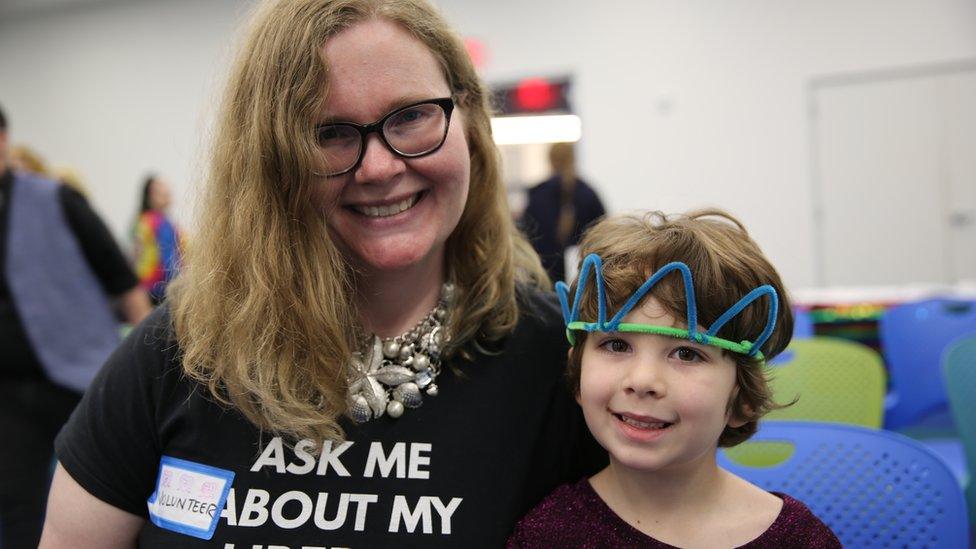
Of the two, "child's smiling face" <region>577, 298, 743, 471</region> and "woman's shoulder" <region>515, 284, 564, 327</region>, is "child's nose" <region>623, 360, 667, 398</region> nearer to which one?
"child's smiling face" <region>577, 298, 743, 471</region>

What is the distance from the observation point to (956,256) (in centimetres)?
700

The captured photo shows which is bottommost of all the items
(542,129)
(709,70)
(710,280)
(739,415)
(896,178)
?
(896,178)

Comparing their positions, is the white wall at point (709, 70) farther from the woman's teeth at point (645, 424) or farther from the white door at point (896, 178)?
the woman's teeth at point (645, 424)

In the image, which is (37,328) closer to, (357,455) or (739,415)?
(357,455)

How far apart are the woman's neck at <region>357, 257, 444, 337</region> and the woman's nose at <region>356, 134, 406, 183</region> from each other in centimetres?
17

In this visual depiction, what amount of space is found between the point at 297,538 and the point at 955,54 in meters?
7.41

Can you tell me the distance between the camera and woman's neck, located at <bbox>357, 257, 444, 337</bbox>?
49.4 inches

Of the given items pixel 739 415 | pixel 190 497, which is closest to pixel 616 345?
pixel 739 415

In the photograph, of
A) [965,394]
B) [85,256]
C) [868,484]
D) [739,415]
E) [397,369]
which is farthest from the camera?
[85,256]

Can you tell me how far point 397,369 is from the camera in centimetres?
122

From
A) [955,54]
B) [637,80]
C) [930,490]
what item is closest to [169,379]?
[930,490]

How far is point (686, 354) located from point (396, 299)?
0.46 meters

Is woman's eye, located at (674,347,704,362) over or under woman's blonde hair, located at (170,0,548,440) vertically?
under

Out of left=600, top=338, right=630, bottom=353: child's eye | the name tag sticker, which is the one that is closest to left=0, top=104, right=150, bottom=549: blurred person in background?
the name tag sticker
